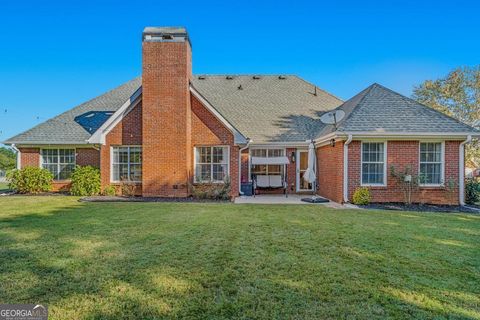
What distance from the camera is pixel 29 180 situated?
14586mm

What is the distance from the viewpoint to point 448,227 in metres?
7.41

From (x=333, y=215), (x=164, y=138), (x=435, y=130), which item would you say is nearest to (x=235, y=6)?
(x=164, y=138)

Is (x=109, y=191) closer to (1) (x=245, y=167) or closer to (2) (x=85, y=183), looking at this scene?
(2) (x=85, y=183)

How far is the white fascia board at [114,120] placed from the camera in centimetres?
1355

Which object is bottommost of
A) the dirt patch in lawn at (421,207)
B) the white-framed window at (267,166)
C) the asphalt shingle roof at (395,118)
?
the dirt patch in lawn at (421,207)

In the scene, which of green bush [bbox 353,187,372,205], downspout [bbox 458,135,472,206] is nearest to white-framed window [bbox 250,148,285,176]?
green bush [bbox 353,187,372,205]

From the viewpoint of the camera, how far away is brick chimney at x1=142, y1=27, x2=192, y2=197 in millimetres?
13305

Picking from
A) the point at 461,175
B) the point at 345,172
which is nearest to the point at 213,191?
the point at 345,172

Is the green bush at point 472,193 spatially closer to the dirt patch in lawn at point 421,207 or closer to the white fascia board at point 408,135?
the dirt patch in lawn at point 421,207

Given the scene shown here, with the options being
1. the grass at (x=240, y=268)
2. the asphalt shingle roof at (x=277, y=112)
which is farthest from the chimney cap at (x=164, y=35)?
the grass at (x=240, y=268)

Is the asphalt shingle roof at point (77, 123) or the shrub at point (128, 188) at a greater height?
the asphalt shingle roof at point (77, 123)

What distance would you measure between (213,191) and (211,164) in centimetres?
154

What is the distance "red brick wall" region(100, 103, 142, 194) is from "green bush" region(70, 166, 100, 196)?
1.31 ft

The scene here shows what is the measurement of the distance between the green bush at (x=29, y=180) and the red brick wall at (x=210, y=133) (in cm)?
793
